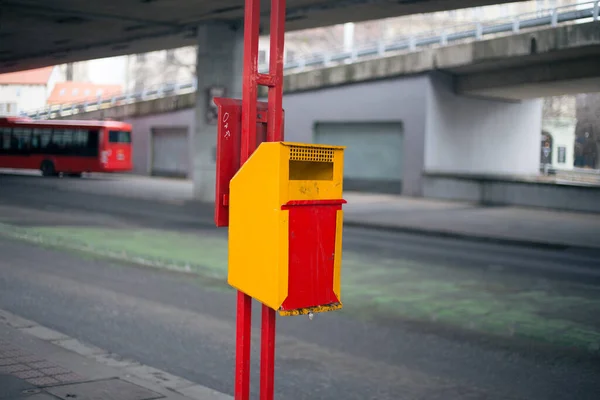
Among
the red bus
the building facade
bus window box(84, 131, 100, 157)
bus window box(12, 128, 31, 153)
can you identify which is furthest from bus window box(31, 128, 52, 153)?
the building facade

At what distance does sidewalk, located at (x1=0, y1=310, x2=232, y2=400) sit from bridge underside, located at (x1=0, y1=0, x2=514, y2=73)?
1548cm

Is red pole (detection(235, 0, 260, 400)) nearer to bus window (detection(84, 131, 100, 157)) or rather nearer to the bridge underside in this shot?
the bridge underside

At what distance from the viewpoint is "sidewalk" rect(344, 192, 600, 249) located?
18406mm

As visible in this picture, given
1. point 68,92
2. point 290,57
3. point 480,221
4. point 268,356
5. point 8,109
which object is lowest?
point 480,221

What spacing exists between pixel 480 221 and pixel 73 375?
1770 centimetres

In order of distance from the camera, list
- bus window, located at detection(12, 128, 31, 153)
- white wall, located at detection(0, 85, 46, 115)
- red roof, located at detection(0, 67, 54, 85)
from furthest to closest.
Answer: bus window, located at detection(12, 128, 31, 153) < red roof, located at detection(0, 67, 54, 85) < white wall, located at detection(0, 85, 46, 115)

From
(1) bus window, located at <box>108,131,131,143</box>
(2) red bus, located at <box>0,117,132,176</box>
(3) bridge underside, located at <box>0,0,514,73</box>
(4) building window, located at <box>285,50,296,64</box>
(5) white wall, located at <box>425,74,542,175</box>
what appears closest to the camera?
(3) bridge underside, located at <box>0,0,514,73</box>

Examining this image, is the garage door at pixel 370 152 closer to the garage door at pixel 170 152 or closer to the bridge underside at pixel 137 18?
the bridge underside at pixel 137 18

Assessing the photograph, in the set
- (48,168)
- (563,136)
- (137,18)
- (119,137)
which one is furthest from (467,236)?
(48,168)

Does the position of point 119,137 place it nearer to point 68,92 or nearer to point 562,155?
point 68,92

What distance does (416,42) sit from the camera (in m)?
33.3

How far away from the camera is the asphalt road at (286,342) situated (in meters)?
6.25

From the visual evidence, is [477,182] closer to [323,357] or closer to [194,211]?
[194,211]

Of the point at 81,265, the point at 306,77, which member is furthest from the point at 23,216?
the point at 306,77
